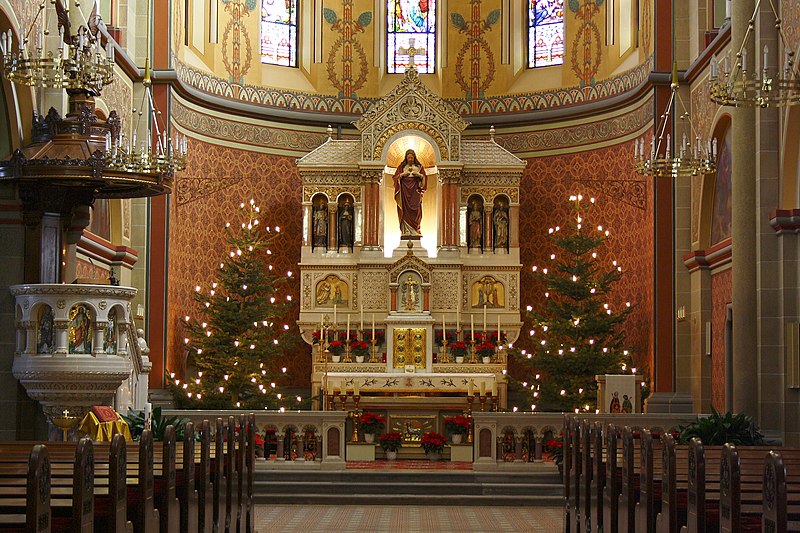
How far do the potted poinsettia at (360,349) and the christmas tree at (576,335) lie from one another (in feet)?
8.64

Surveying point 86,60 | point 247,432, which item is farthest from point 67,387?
point 86,60

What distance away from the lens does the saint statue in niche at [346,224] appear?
23.6m

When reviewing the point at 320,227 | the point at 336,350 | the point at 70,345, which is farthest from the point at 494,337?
the point at 70,345

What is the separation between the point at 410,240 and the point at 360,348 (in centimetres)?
237

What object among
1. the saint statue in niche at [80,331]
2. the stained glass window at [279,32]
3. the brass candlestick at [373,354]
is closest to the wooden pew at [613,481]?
the saint statue in niche at [80,331]

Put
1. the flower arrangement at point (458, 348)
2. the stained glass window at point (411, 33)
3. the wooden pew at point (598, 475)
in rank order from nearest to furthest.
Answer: the wooden pew at point (598, 475)
the flower arrangement at point (458, 348)
the stained glass window at point (411, 33)

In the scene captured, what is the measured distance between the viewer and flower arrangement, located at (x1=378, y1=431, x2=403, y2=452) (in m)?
19.0

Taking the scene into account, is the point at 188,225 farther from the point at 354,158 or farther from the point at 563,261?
the point at 563,261

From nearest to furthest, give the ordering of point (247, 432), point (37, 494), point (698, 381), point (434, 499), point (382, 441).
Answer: point (37, 494), point (247, 432), point (434, 499), point (382, 441), point (698, 381)

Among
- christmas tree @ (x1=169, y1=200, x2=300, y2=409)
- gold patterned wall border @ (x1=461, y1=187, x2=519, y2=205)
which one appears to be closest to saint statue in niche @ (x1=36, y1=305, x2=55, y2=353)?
christmas tree @ (x1=169, y1=200, x2=300, y2=409)

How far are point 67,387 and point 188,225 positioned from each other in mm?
9017

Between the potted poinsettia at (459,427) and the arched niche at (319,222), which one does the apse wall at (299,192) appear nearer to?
the arched niche at (319,222)

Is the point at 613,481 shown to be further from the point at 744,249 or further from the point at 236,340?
the point at 236,340

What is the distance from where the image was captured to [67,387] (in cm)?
1409
